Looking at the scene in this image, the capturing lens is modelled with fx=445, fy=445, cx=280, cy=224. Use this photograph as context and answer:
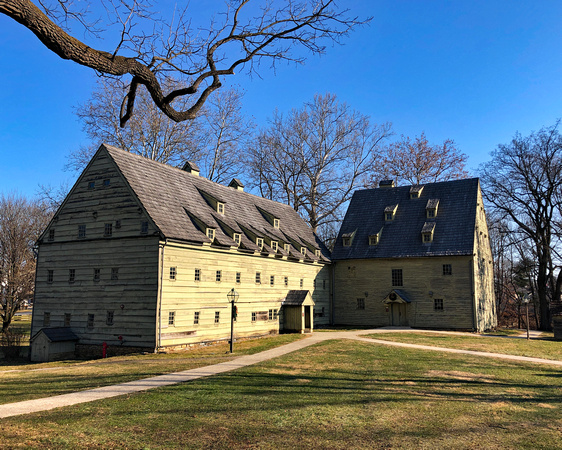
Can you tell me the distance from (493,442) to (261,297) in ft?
72.9

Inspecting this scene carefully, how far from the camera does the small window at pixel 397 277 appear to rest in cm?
3719

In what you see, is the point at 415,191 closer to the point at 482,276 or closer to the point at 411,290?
the point at 482,276

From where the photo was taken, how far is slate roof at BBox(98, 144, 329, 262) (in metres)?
24.7

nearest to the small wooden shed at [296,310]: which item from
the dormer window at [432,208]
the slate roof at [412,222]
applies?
the slate roof at [412,222]

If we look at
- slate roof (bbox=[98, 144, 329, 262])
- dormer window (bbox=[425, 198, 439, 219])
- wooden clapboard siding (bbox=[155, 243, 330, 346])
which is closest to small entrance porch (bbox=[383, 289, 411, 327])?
slate roof (bbox=[98, 144, 329, 262])

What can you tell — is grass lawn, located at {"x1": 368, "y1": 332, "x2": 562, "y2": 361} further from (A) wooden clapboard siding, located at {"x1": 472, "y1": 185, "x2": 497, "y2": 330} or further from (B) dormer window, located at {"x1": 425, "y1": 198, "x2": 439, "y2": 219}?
(B) dormer window, located at {"x1": 425, "y1": 198, "x2": 439, "y2": 219}

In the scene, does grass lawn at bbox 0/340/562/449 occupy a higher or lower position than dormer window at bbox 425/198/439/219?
lower

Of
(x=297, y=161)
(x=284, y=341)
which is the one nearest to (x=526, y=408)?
(x=284, y=341)

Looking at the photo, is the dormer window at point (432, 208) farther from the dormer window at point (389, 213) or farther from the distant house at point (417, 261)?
the dormer window at point (389, 213)

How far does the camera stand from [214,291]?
26109mm

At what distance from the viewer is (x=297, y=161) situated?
4978cm

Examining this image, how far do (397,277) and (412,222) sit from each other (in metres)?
5.19

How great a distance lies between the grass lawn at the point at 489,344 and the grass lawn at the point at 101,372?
866 centimetres

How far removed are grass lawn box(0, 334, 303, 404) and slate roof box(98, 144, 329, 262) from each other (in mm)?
6313
